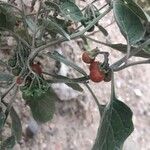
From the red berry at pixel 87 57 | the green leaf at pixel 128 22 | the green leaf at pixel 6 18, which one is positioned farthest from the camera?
the green leaf at pixel 6 18

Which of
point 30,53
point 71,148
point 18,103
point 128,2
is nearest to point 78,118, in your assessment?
point 71,148

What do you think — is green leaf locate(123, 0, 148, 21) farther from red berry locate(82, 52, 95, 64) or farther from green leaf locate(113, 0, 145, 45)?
red berry locate(82, 52, 95, 64)

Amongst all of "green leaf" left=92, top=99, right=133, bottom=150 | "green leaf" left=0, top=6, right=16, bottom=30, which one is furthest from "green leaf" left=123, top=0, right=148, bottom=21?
"green leaf" left=0, top=6, right=16, bottom=30

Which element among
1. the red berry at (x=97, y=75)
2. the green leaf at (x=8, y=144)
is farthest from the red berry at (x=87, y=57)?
the green leaf at (x=8, y=144)

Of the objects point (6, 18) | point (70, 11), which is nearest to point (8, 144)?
point (6, 18)

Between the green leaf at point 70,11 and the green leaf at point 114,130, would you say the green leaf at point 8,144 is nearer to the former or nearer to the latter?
the green leaf at point 114,130
